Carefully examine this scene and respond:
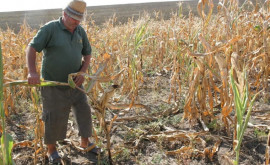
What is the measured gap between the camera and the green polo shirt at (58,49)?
1.95 meters

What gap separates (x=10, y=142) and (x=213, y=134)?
1.70m

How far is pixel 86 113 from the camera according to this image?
2.23 metres

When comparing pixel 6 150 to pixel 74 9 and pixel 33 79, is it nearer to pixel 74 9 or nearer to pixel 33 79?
pixel 33 79

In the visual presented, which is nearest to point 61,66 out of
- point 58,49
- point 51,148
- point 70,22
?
point 58,49

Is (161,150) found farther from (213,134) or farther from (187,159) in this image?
(213,134)

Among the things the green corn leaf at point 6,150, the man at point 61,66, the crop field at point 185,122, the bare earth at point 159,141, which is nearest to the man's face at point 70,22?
the man at point 61,66

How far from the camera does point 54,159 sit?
213 centimetres

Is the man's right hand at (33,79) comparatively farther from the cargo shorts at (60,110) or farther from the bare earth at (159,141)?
the bare earth at (159,141)

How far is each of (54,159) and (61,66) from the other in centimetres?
71

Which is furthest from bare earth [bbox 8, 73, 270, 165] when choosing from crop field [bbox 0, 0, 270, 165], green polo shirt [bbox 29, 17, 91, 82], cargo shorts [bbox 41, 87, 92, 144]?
green polo shirt [bbox 29, 17, 91, 82]

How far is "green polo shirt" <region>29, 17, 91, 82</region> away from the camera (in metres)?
1.95

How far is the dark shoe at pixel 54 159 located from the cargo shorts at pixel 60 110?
101mm

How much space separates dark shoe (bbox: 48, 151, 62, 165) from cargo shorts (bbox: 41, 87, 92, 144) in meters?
0.10

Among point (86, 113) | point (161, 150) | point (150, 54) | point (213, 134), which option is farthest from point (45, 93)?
point (150, 54)
